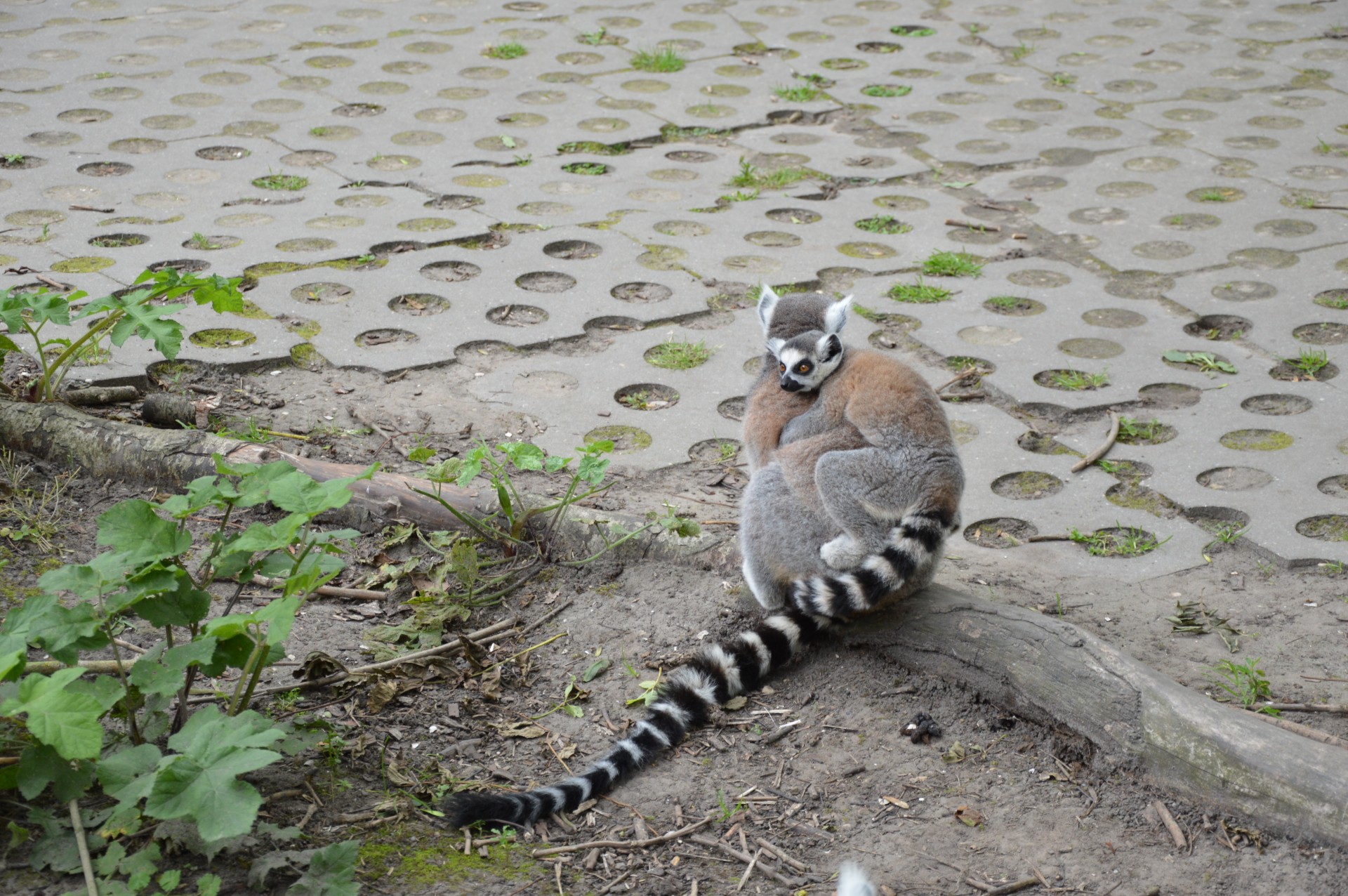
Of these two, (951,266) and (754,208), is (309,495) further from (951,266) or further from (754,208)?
(754,208)

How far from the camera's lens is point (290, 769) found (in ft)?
8.34

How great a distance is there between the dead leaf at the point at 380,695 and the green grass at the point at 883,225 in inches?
156

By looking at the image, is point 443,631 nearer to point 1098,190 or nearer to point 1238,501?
point 1238,501

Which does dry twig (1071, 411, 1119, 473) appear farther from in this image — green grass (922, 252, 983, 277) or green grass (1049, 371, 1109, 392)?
green grass (922, 252, 983, 277)

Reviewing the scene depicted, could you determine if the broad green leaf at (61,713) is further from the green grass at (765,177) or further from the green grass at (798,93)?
the green grass at (798,93)

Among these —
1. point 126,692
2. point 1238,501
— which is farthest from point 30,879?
point 1238,501

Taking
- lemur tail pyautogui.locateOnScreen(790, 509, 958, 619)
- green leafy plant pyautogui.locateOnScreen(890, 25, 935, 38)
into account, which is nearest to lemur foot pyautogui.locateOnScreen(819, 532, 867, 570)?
lemur tail pyautogui.locateOnScreen(790, 509, 958, 619)

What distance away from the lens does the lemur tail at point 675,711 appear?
2.46m

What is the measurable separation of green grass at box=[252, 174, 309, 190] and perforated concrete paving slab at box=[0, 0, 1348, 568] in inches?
0.8

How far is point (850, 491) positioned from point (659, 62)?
6.01 m

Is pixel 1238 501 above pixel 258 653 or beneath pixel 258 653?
beneath

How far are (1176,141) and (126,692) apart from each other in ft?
22.3

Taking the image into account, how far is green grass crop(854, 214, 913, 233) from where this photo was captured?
610 centimetres

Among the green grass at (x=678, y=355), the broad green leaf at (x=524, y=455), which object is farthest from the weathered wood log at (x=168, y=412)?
the green grass at (x=678, y=355)
